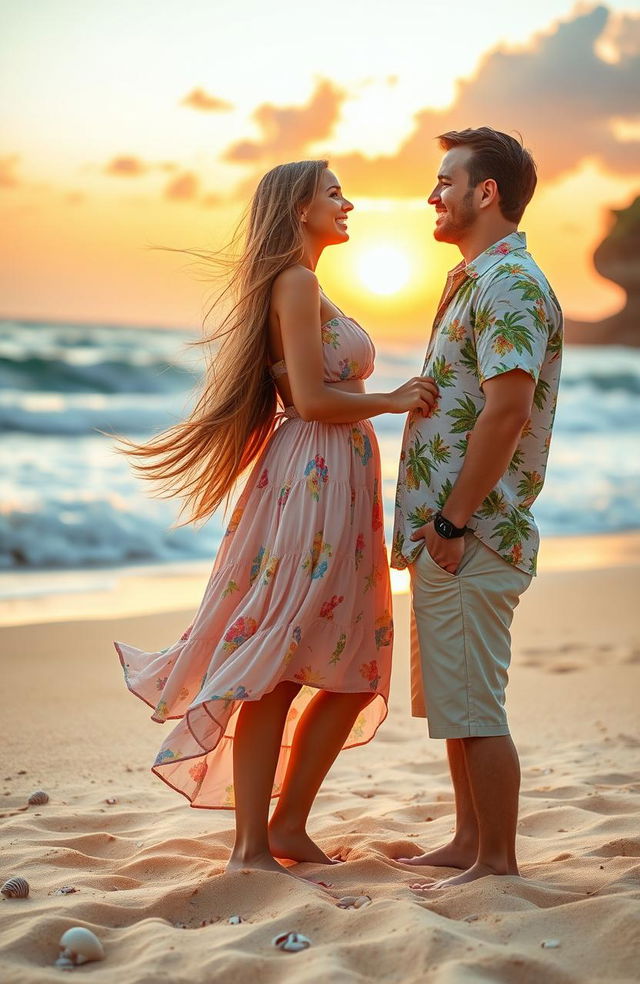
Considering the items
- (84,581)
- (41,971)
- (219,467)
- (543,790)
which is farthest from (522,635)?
(41,971)

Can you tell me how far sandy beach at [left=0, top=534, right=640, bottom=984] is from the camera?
248 cm

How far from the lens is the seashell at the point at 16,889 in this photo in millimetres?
2951

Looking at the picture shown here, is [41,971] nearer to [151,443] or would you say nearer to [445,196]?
[151,443]

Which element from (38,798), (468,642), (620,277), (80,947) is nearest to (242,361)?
(468,642)

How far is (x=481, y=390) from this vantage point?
3.10 meters

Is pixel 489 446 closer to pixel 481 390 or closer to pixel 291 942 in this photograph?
pixel 481 390

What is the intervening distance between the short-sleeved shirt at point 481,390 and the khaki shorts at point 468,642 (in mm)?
65

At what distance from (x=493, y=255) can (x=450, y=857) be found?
176cm

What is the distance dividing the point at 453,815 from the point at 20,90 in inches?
Result: 658

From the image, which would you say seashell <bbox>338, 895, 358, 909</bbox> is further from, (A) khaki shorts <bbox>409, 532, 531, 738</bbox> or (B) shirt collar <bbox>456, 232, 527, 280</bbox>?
(B) shirt collar <bbox>456, 232, 527, 280</bbox>

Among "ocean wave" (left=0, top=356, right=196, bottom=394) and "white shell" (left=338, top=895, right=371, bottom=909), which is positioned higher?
"ocean wave" (left=0, top=356, right=196, bottom=394)

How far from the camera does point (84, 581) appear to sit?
Answer: 826 cm

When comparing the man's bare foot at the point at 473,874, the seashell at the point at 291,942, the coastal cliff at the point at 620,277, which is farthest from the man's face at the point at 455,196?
the coastal cliff at the point at 620,277

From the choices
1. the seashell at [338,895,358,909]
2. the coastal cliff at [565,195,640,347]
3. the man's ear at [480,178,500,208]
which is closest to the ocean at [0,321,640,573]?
the man's ear at [480,178,500,208]
